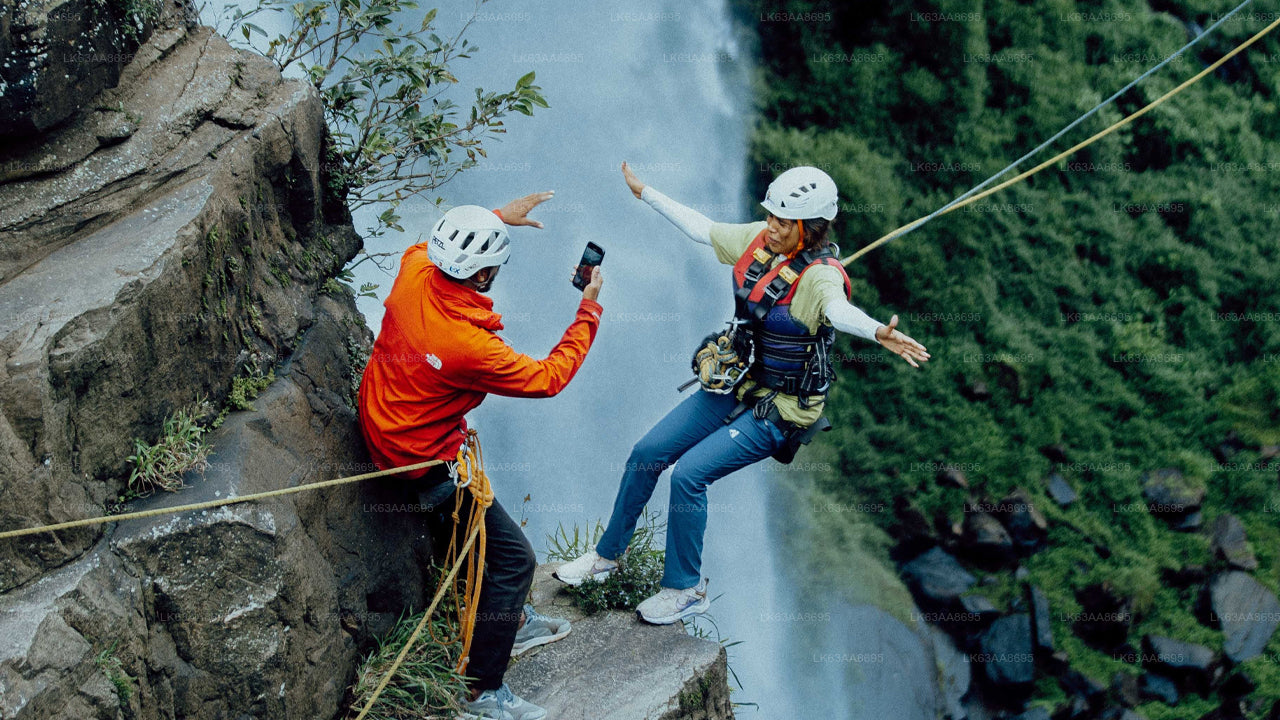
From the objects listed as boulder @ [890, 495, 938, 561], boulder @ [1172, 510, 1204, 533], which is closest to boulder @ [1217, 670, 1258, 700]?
boulder @ [1172, 510, 1204, 533]

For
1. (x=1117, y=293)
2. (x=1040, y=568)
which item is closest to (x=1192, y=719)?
(x=1040, y=568)

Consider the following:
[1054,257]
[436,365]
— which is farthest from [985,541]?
[436,365]

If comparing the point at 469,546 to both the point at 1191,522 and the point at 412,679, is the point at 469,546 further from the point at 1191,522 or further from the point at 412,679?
the point at 1191,522

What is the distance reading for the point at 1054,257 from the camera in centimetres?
1179

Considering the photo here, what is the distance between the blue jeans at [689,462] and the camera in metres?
5.38

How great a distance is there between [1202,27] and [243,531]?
12694 mm

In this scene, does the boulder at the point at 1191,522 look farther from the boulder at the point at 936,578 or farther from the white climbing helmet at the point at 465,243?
the white climbing helmet at the point at 465,243

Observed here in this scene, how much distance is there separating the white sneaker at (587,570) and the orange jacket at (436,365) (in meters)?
1.54

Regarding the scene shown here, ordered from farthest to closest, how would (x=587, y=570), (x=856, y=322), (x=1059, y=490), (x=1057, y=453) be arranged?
1. (x=1057, y=453)
2. (x=1059, y=490)
3. (x=587, y=570)
4. (x=856, y=322)

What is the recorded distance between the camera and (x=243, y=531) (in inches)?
171

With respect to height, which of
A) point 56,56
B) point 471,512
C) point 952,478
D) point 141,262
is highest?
point 56,56

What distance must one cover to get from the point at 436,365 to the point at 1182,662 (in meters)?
8.98

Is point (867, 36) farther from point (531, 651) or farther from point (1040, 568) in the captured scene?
point (531, 651)

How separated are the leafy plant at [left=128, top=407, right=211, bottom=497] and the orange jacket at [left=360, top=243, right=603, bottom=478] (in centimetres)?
77
